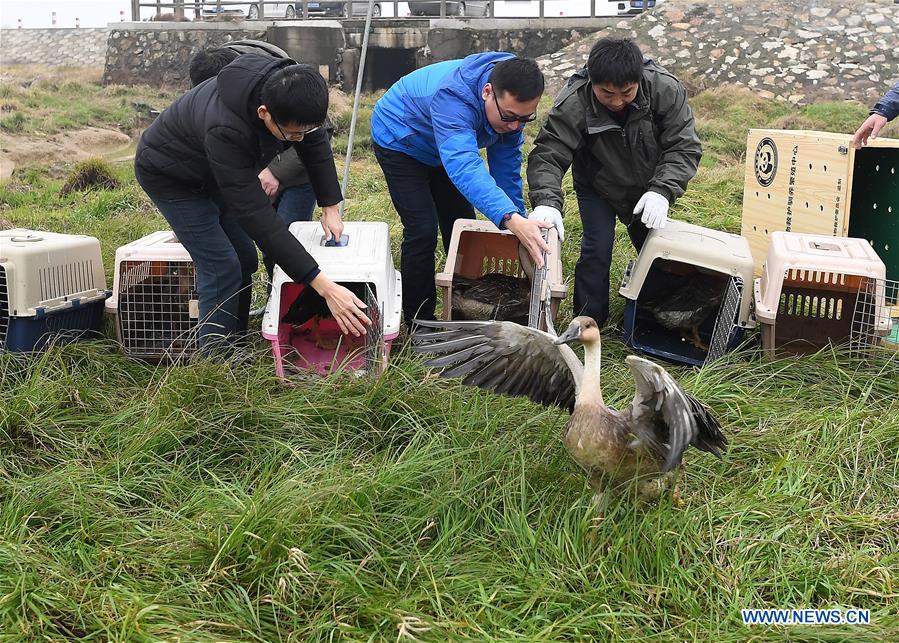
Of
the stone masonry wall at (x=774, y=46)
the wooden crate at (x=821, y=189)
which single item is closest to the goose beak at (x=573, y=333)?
the wooden crate at (x=821, y=189)

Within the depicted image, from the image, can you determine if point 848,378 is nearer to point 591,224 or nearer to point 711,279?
point 711,279

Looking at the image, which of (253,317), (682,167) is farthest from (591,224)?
(253,317)

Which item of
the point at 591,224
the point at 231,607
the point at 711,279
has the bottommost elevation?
the point at 231,607

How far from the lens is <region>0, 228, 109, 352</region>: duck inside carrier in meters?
3.59

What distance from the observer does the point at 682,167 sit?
4.07 metres

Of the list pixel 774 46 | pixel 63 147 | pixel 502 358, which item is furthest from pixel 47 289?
pixel 774 46

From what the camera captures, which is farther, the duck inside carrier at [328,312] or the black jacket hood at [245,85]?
the duck inside carrier at [328,312]

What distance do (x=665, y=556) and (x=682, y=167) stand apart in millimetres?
2175

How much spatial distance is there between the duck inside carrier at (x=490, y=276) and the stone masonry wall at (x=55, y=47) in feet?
82.6

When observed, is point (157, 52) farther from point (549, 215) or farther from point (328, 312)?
point (549, 215)

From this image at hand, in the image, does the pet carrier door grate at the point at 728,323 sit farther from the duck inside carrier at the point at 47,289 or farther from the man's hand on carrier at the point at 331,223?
the duck inside carrier at the point at 47,289

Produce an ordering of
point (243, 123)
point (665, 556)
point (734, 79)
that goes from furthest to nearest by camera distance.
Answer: point (734, 79)
point (243, 123)
point (665, 556)

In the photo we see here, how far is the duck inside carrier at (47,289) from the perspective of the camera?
11.8 feet

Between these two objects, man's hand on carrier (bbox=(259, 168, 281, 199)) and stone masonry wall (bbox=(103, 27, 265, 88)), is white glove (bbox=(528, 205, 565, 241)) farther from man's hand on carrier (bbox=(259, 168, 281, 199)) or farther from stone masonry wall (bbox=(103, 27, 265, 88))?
stone masonry wall (bbox=(103, 27, 265, 88))
